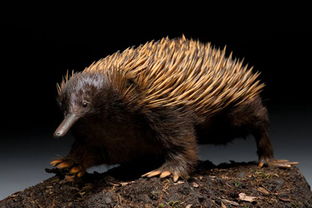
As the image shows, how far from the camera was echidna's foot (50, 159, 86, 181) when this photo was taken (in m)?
3.75

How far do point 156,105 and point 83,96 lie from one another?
459mm

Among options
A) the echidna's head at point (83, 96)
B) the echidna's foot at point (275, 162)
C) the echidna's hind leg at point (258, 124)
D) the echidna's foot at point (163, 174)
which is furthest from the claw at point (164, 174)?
the echidna's foot at point (275, 162)

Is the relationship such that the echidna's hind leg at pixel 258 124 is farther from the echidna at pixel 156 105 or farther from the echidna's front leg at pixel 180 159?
the echidna's front leg at pixel 180 159

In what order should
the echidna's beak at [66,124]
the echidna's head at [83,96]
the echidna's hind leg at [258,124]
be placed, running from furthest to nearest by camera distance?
the echidna's hind leg at [258,124] → the echidna's head at [83,96] → the echidna's beak at [66,124]

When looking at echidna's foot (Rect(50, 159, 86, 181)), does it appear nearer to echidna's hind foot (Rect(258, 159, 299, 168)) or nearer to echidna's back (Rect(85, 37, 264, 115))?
echidna's back (Rect(85, 37, 264, 115))

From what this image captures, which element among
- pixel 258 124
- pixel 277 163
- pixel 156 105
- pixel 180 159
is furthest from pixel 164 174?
pixel 277 163

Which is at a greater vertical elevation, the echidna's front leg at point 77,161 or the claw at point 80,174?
the echidna's front leg at point 77,161

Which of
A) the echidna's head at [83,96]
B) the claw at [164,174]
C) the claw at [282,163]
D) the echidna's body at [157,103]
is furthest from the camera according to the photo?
the claw at [282,163]

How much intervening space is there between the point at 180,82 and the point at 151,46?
42cm

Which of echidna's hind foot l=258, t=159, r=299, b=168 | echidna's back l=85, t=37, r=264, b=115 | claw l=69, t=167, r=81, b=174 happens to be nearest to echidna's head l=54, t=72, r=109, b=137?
echidna's back l=85, t=37, r=264, b=115

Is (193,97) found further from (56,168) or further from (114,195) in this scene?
(56,168)

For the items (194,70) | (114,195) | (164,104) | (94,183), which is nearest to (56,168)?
(94,183)

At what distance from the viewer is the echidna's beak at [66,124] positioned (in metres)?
3.02

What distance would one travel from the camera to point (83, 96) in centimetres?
324
